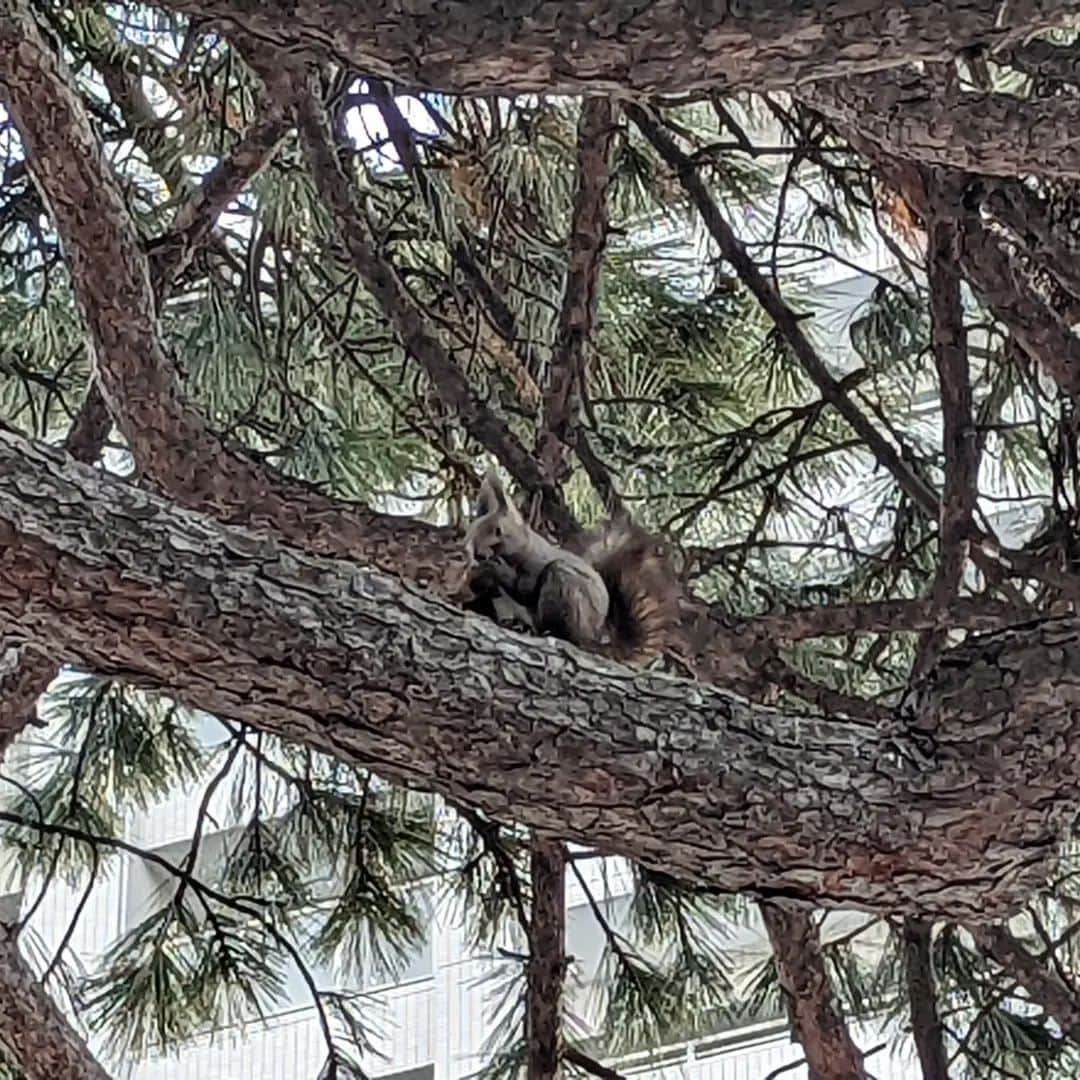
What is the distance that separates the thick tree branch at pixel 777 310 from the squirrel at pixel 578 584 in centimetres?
47

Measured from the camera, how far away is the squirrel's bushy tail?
4.88 ft

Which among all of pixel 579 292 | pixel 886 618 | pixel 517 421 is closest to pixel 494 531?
pixel 579 292

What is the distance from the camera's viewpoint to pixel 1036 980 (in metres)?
1.68

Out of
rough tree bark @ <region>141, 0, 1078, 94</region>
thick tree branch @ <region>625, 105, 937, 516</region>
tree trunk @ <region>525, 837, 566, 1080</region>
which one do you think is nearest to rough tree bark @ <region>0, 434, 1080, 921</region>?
rough tree bark @ <region>141, 0, 1078, 94</region>

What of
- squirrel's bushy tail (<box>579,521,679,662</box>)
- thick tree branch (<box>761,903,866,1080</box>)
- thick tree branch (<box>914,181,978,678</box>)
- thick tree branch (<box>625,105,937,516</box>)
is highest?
thick tree branch (<box>625,105,937,516</box>)

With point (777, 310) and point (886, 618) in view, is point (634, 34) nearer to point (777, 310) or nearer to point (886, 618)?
point (886, 618)

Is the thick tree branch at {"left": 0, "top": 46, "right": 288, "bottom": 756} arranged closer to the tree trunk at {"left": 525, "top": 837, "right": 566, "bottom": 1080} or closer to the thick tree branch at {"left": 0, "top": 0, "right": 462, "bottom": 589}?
the thick tree branch at {"left": 0, "top": 0, "right": 462, "bottom": 589}

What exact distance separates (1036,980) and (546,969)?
394mm

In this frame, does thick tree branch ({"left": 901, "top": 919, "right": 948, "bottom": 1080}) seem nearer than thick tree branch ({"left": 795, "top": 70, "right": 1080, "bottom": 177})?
No

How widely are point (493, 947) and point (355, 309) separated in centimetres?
69

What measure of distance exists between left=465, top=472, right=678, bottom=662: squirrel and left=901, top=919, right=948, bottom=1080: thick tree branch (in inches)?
14.8

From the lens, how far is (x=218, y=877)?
8.23ft

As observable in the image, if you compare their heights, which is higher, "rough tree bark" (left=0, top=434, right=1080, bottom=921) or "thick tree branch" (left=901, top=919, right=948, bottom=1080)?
→ "thick tree branch" (left=901, top=919, right=948, bottom=1080)

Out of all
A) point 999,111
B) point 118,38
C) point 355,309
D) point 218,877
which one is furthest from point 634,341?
point 999,111
